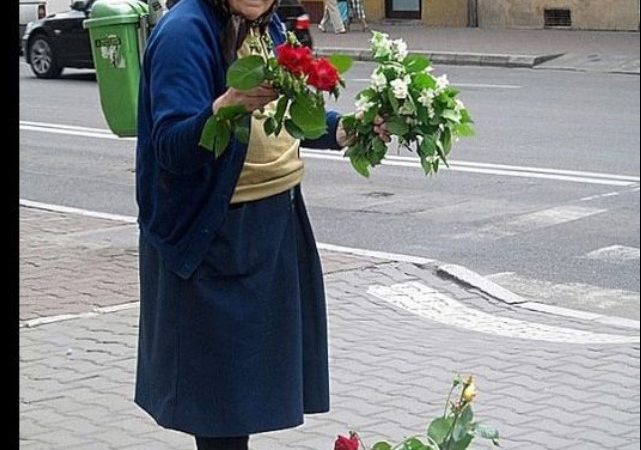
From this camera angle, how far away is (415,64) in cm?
348

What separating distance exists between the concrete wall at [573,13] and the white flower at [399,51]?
70.3 ft

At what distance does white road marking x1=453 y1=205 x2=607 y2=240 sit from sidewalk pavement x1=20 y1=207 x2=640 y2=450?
1106 mm

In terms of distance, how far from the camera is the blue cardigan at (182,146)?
3.25 metres

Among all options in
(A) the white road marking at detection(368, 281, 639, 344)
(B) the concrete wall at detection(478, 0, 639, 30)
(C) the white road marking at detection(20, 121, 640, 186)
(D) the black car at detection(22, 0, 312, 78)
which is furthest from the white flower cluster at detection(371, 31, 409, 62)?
(B) the concrete wall at detection(478, 0, 639, 30)

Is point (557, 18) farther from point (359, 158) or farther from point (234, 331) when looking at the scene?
point (234, 331)

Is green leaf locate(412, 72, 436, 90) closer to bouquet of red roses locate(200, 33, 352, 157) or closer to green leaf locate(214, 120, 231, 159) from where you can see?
bouquet of red roses locate(200, 33, 352, 157)

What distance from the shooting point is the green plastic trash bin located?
25.4ft

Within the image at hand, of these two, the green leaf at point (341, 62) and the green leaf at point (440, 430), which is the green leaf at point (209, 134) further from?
the green leaf at point (440, 430)

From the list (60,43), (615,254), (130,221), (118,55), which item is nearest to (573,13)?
(60,43)

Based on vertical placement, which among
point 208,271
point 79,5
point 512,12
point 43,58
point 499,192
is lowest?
point 499,192

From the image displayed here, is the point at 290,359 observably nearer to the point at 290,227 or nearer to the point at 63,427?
the point at 290,227

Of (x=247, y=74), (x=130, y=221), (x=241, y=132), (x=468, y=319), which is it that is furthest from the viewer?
(x=130, y=221)

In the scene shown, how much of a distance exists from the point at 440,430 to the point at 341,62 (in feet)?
3.06

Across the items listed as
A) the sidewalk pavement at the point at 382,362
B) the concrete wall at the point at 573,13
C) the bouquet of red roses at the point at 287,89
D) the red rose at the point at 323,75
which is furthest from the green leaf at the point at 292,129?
the concrete wall at the point at 573,13
